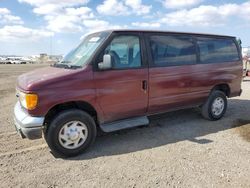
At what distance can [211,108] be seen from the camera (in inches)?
264

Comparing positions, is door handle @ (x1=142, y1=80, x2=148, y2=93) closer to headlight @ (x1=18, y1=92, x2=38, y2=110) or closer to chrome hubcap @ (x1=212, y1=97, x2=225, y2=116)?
headlight @ (x1=18, y1=92, x2=38, y2=110)

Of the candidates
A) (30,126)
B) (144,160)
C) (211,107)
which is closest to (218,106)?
(211,107)

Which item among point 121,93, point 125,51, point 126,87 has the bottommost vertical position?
point 121,93

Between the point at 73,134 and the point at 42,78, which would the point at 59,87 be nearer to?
the point at 42,78

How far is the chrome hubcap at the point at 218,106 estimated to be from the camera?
677 cm

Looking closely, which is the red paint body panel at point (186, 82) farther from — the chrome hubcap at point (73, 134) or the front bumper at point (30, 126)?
the front bumper at point (30, 126)

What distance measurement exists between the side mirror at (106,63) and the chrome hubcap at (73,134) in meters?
1.02

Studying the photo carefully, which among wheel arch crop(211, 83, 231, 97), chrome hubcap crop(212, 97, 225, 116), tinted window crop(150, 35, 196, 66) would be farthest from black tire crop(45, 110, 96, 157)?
wheel arch crop(211, 83, 231, 97)

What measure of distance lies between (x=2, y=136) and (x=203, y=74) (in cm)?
457

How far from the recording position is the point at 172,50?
584 centimetres

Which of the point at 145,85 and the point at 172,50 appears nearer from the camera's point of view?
the point at 145,85

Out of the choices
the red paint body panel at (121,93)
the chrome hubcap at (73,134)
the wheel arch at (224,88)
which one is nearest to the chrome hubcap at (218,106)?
the wheel arch at (224,88)

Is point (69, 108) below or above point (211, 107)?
above

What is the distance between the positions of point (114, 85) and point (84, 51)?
872mm
